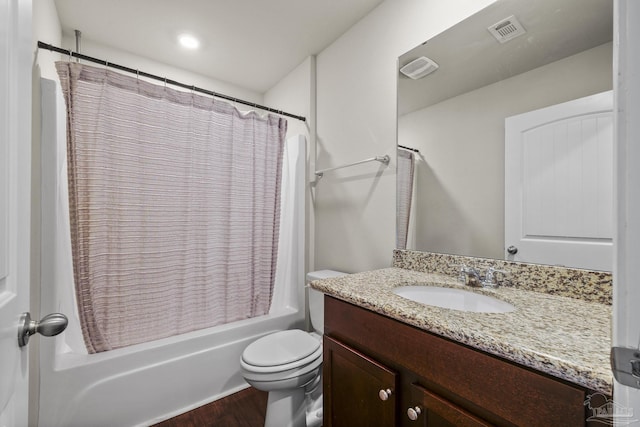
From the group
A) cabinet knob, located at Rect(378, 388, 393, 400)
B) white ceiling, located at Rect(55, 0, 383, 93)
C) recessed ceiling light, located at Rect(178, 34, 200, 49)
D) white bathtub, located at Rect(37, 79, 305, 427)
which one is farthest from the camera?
recessed ceiling light, located at Rect(178, 34, 200, 49)

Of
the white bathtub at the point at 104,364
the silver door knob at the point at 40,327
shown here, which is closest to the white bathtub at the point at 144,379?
the white bathtub at the point at 104,364

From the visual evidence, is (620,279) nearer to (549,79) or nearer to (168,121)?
(549,79)

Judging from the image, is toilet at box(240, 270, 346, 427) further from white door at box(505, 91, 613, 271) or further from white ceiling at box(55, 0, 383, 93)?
white ceiling at box(55, 0, 383, 93)

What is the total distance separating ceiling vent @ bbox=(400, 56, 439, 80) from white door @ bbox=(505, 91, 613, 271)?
0.50 meters

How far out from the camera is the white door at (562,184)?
86 centimetres

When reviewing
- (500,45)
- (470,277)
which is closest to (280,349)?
(470,277)

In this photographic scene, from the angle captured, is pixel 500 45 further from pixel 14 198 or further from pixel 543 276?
pixel 14 198

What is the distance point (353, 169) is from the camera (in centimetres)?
178

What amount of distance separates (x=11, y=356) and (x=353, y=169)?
1.60 m

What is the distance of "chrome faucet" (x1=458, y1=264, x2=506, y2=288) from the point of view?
1.05 metres

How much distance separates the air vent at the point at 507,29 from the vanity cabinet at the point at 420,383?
47.4 inches

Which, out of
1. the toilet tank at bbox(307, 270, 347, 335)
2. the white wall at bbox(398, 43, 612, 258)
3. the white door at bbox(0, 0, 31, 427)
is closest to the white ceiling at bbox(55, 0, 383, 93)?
the white wall at bbox(398, 43, 612, 258)

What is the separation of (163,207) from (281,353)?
3.41 ft

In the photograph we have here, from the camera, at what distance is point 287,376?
4.18ft
